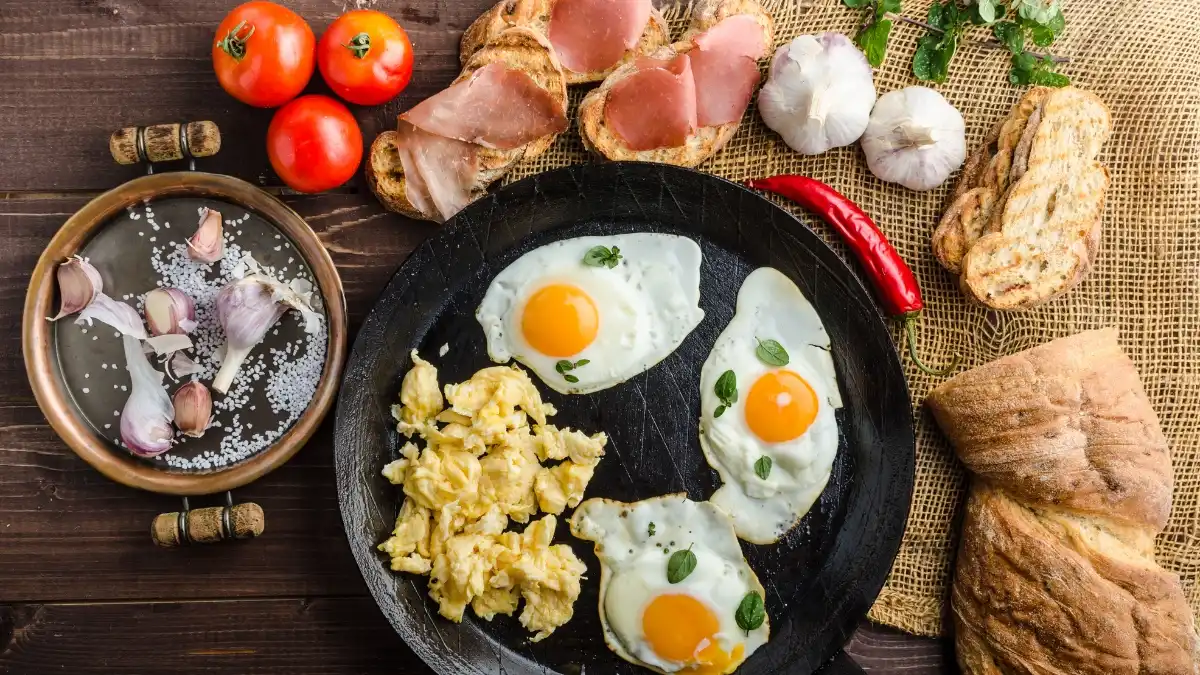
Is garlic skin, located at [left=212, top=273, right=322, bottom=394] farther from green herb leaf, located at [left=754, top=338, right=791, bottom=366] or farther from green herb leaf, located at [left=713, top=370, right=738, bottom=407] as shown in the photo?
green herb leaf, located at [left=754, top=338, right=791, bottom=366]

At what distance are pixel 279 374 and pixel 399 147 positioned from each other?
3.79 ft

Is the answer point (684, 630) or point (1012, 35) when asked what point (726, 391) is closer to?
point (684, 630)

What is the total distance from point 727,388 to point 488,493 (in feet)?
3.70

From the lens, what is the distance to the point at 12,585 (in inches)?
149

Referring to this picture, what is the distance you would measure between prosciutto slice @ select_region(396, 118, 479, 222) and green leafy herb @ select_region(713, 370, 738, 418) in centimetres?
142

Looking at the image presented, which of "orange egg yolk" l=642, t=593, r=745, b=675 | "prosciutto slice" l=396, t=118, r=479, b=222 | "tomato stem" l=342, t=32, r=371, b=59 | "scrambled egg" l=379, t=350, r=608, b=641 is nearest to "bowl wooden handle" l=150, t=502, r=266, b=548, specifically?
"scrambled egg" l=379, t=350, r=608, b=641

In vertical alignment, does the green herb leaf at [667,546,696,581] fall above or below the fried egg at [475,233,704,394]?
below

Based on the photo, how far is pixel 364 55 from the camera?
3.41 m

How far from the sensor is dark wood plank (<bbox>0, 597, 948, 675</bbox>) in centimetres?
377

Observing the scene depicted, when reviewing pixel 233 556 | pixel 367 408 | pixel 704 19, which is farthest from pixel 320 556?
pixel 704 19

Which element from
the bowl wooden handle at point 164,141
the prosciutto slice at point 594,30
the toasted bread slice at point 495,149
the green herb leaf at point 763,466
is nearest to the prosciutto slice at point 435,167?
the toasted bread slice at point 495,149

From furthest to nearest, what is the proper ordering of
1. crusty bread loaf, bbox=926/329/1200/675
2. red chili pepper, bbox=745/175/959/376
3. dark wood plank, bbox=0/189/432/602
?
dark wood plank, bbox=0/189/432/602
red chili pepper, bbox=745/175/959/376
crusty bread loaf, bbox=926/329/1200/675

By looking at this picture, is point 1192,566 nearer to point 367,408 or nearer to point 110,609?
point 367,408

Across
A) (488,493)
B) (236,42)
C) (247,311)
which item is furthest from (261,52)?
(488,493)
